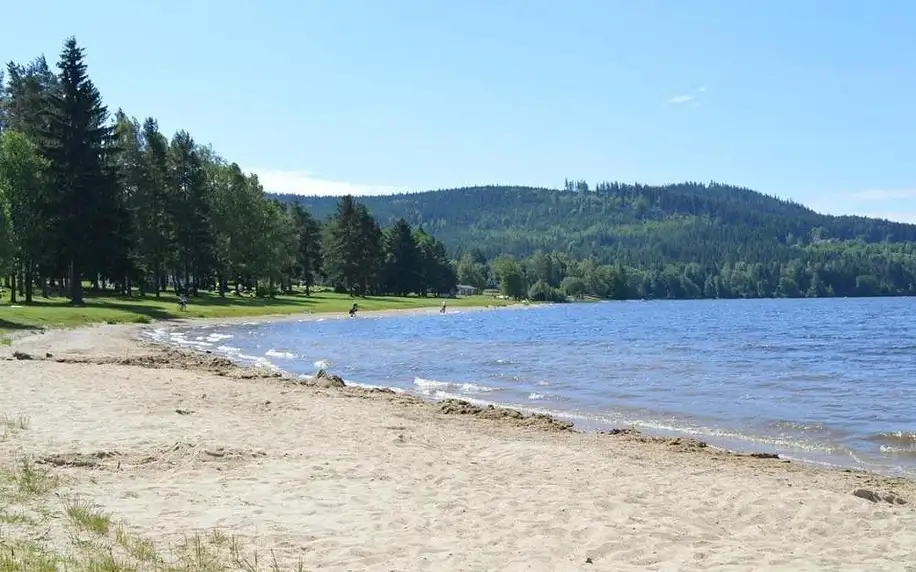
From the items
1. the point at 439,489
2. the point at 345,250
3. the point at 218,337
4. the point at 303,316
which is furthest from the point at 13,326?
the point at 345,250

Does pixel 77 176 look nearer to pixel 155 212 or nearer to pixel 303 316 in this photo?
pixel 155 212

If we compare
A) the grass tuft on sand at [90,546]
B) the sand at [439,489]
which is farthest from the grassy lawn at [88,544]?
the sand at [439,489]

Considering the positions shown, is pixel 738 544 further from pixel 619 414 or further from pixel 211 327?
pixel 211 327

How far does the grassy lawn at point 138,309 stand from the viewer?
3969 centimetres

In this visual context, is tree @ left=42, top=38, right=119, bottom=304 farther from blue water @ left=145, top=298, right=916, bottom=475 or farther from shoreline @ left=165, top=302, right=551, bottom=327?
blue water @ left=145, top=298, right=916, bottom=475

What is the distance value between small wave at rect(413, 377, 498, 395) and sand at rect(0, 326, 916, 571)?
22.7 feet

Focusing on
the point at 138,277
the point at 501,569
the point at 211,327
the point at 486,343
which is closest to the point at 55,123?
the point at 138,277

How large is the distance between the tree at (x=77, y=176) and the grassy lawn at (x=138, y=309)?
3709 mm

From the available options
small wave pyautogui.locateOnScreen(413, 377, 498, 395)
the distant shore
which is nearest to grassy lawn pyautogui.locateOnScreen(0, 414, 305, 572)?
small wave pyautogui.locateOnScreen(413, 377, 498, 395)

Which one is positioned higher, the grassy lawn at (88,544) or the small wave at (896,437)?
the grassy lawn at (88,544)

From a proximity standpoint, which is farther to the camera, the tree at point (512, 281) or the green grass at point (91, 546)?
the tree at point (512, 281)

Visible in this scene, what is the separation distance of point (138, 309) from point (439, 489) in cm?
4994

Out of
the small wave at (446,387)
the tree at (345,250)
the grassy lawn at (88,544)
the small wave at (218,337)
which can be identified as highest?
the tree at (345,250)

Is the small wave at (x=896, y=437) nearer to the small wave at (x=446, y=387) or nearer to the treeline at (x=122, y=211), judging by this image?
the small wave at (x=446, y=387)
